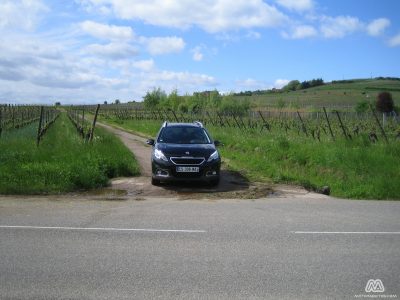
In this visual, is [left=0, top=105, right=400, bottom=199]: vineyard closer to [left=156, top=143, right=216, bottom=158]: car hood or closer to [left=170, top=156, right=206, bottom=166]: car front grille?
[left=156, top=143, right=216, bottom=158]: car hood

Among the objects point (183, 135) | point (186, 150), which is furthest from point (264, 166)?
point (186, 150)

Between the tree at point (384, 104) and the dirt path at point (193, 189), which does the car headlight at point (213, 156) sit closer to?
the dirt path at point (193, 189)

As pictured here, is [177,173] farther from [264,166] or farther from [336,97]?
[336,97]

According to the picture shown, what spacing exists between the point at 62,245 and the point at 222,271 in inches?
95.5

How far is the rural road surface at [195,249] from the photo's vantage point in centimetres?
489

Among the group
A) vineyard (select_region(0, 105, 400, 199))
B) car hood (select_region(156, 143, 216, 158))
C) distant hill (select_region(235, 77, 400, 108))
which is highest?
distant hill (select_region(235, 77, 400, 108))

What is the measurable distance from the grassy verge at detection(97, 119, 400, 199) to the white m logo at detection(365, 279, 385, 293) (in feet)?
24.0

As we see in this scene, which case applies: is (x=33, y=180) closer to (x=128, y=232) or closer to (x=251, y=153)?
(x=128, y=232)

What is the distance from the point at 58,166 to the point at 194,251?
7.54 m

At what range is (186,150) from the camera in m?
12.4

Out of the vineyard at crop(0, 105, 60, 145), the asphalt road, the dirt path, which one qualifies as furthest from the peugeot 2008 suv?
the vineyard at crop(0, 105, 60, 145)

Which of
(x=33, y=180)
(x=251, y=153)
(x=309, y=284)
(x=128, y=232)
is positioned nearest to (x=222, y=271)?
(x=309, y=284)

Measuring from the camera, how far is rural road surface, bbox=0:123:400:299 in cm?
489

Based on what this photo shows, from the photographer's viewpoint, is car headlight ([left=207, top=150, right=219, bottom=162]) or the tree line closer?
car headlight ([left=207, top=150, right=219, bottom=162])
